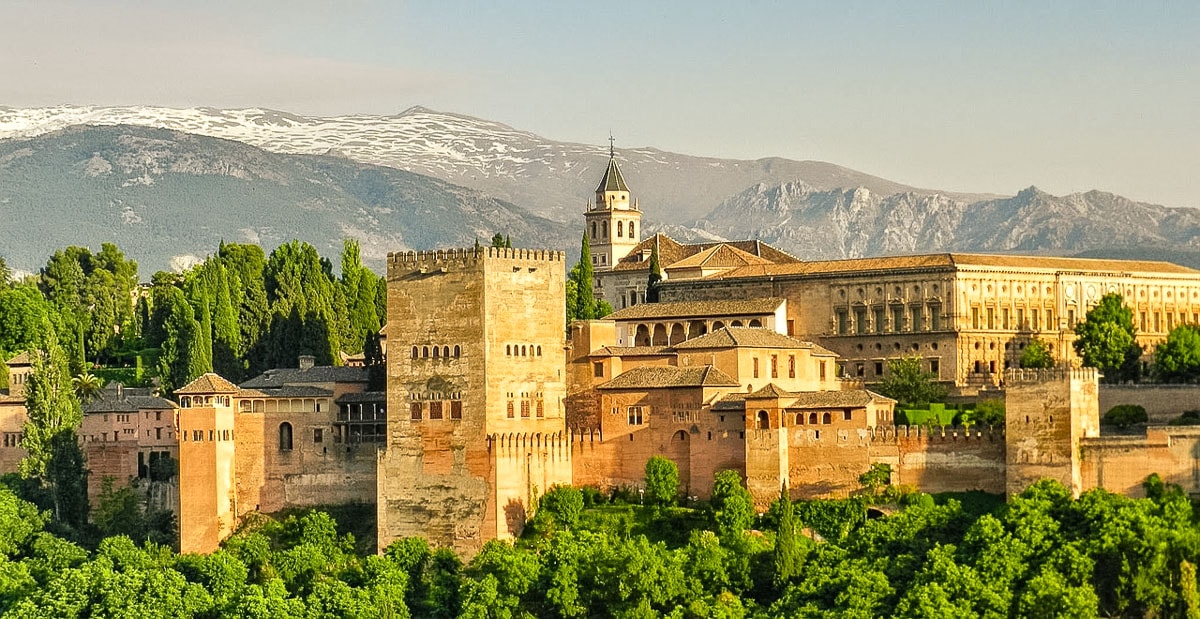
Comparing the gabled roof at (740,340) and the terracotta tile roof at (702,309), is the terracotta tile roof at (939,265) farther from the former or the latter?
the gabled roof at (740,340)

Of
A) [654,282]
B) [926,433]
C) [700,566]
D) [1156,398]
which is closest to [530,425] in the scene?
[700,566]

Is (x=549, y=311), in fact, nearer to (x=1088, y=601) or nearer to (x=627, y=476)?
(x=627, y=476)

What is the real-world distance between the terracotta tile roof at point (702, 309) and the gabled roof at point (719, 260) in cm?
801

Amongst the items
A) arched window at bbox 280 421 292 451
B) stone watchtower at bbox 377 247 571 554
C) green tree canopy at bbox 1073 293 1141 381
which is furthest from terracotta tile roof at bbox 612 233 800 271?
stone watchtower at bbox 377 247 571 554

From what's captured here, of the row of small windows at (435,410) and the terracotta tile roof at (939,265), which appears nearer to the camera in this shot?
the row of small windows at (435,410)

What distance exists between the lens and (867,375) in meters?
79.2

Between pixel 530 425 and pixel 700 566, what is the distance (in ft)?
24.7

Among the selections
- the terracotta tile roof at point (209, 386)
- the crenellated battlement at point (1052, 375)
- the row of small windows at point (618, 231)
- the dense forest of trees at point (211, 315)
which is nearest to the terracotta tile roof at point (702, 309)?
the dense forest of trees at point (211, 315)

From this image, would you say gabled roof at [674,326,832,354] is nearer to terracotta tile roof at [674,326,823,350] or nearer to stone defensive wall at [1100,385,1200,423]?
terracotta tile roof at [674,326,823,350]

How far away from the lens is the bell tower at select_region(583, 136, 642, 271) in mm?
104688

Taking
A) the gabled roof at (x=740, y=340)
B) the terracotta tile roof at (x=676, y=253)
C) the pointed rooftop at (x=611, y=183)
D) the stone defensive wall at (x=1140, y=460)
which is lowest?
the stone defensive wall at (x=1140, y=460)

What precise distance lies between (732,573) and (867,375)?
70.0ft

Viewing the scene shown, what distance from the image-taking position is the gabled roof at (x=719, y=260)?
86688mm

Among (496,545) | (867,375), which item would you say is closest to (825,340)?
(867,375)
